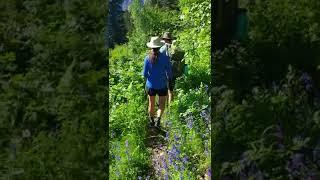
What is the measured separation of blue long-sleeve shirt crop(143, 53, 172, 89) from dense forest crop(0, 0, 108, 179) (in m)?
0.76

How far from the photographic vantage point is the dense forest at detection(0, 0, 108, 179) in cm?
446

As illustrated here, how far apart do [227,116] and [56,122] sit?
1.30 meters

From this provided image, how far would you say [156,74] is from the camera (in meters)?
5.31

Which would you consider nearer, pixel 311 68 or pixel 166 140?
pixel 311 68

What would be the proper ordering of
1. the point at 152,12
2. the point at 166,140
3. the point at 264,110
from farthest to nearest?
the point at 152,12
the point at 166,140
the point at 264,110

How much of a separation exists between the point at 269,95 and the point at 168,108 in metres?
1.03

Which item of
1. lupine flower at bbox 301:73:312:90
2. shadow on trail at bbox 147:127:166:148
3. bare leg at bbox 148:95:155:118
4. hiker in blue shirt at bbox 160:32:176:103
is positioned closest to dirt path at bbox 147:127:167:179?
shadow on trail at bbox 147:127:166:148

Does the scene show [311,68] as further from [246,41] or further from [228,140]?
[228,140]

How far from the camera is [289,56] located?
15.0 feet

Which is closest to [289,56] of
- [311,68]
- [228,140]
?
[311,68]

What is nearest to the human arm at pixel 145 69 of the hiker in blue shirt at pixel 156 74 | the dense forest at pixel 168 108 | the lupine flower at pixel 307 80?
the hiker in blue shirt at pixel 156 74

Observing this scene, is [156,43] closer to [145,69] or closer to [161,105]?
[145,69]

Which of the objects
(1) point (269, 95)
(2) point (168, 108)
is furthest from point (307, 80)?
(2) point (168, 108)

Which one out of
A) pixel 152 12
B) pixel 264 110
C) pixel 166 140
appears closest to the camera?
pixel 264 110
